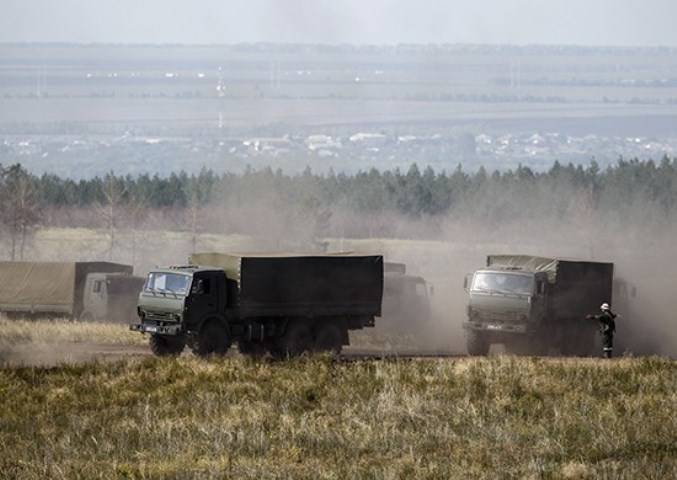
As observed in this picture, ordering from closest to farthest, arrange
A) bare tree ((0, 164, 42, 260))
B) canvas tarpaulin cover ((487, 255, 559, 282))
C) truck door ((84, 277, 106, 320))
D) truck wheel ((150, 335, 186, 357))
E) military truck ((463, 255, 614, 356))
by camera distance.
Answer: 1. truck wheel ((150, 335, 186, 357))
2. military truck ((463, 255, 614, 356))
3. canvas tarpaulin cover ((487, 255, 559, 282))
4. truck door ((84, 277, 106, 320))
5. bare tree ((0, 164, 42, 260))

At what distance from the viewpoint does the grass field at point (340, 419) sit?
87.7 ft

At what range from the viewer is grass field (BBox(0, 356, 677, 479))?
87.7 feet

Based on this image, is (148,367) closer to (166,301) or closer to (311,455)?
(166,301)

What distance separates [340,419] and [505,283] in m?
17.2

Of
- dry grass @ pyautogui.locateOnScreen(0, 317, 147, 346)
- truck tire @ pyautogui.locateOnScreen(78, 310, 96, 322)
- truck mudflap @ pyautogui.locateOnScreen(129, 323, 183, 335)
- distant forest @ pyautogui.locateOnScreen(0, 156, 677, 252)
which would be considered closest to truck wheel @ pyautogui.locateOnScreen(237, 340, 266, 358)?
truck mudflap @ pyautogui.locateOnScreen(129, 323, 183, 335)

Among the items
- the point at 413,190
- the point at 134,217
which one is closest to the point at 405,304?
the point at 134,217

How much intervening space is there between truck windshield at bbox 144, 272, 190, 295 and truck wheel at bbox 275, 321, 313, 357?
3259 mm

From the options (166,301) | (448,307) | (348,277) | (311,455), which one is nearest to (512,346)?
(348,277)

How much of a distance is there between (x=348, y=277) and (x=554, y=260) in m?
7.61

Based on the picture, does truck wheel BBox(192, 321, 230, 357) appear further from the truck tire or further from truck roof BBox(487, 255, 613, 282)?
the truck tire

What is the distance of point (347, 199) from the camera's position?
492ft

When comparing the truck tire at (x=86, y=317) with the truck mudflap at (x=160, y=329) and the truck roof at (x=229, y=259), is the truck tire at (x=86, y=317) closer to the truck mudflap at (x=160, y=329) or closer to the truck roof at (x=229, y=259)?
the truck roof at (x=229, y=259)

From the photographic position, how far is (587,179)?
156 m

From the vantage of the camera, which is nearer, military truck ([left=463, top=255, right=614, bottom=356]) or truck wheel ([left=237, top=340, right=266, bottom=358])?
truck wheel ([left=237, top=340, right=266, bottom=358])
